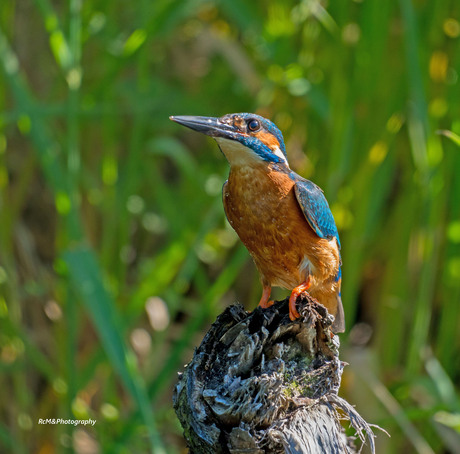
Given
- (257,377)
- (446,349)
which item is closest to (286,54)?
(446,349)

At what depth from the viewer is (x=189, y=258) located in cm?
276

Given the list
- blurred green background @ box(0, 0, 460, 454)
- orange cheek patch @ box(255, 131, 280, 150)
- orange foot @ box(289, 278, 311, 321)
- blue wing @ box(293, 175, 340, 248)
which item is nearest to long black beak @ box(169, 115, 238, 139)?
orange cheek patch @ box(255, 131, 280, 150)

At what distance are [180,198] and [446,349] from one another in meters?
1.49

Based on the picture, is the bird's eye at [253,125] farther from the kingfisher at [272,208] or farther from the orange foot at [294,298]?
the orange foot at [294,298]

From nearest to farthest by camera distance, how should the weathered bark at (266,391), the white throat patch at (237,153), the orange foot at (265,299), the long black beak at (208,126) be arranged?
the weathered bark at (266,391) < the long black beak at (208,126) < the white throat patch at (237,153) < the orange foot at (265,299)

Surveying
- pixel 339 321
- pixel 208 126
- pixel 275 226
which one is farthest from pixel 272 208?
pixel 339 321

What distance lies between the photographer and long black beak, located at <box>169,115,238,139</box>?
198 centimetres

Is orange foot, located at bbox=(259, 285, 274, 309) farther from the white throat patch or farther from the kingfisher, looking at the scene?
the white throat patch

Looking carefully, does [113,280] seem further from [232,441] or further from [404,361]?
[232,441]

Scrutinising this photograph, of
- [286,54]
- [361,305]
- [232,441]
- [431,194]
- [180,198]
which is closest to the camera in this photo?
[232,441]

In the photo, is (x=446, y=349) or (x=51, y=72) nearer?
(x=446, y=349)

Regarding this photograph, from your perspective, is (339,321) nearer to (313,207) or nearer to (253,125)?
(313,207)

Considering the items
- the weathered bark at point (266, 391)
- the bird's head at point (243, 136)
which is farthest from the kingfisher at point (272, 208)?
the weathered bark at point (266, 391)

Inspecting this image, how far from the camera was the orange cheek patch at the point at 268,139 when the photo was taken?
2185mm
